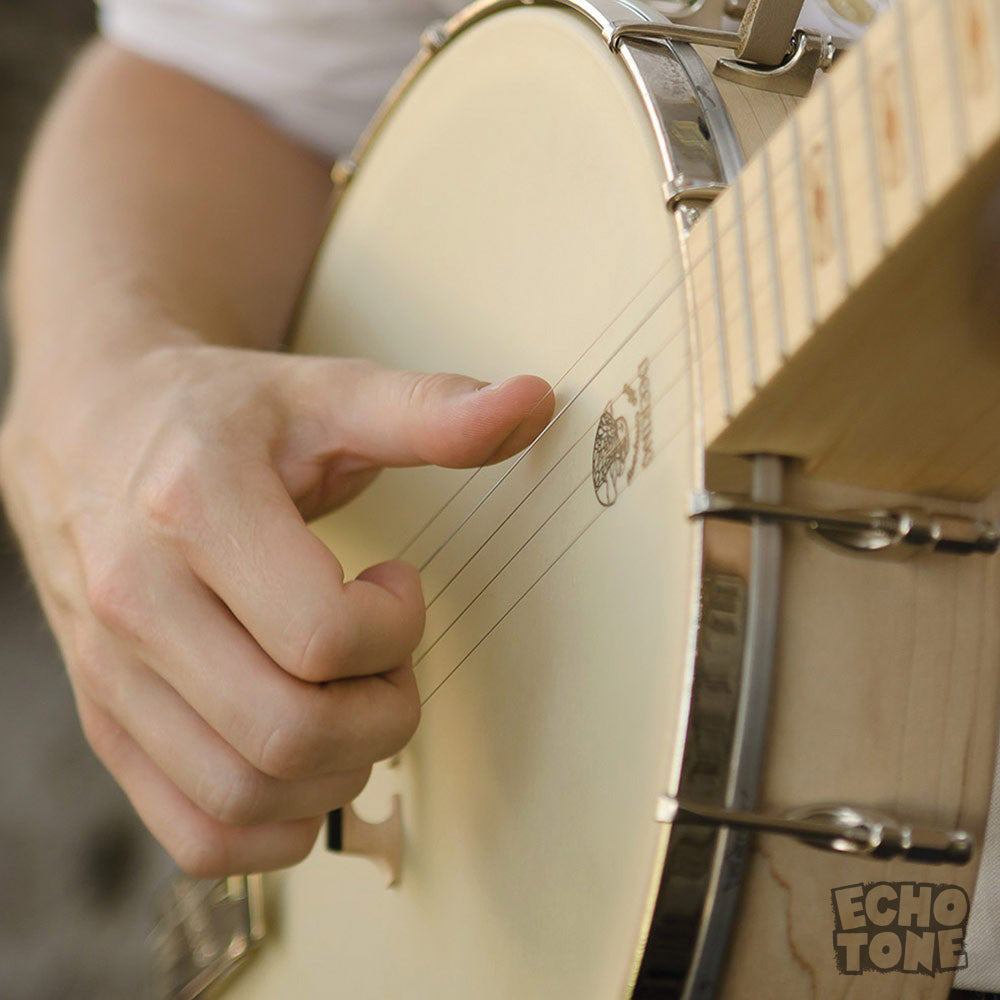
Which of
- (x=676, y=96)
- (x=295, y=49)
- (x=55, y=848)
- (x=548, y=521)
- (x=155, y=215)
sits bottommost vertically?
(x=55, y=848)

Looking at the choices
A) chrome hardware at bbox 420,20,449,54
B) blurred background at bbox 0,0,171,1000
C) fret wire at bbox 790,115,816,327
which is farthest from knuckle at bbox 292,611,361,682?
blurred background at bbox 0,0,171,1000

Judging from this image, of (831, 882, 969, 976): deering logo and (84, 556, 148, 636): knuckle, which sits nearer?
(831, 882, 969, 976): deering logo

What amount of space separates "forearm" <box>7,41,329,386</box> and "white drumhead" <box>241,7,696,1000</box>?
194 millimetres

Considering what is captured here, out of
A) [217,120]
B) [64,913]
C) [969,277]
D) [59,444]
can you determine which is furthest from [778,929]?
[64,913]

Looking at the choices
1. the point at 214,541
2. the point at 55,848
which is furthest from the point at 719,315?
the point at 55,848

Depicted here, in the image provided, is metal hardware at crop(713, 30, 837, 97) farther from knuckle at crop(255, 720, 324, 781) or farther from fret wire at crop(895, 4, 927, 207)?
knuckle at crop(255, 720, 324, 781)

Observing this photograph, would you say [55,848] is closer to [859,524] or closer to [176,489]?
[176,489]

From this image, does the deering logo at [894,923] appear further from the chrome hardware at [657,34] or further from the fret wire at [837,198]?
the chrome hardware at [657,34]

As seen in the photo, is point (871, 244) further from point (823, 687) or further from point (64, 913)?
point (64, 913)

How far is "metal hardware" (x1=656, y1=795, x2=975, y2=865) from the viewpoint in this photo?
12.5 inches

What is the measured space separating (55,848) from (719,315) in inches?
54.0

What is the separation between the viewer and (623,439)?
38 centimetres

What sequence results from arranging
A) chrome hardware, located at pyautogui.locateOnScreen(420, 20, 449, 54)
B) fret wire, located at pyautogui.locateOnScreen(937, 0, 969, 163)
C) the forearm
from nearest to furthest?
fret wire, located at pyautogui.locateOnScreen(937, 0, 969, 163) < chrome hardware, located at pyautogui.locateOnScreen(420, 20, 449, 54) < the forearm

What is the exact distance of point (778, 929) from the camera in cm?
33
